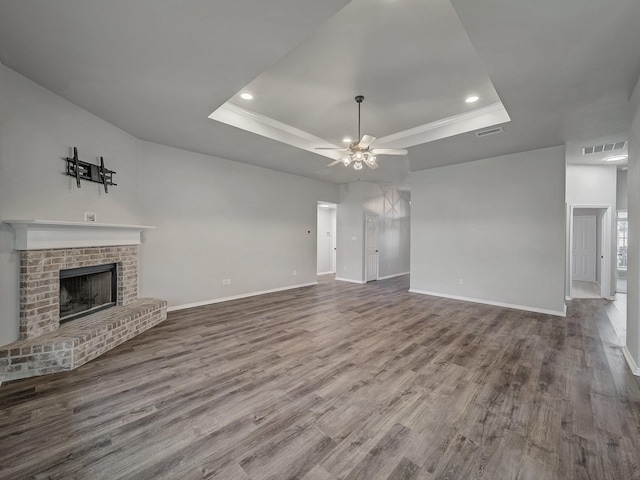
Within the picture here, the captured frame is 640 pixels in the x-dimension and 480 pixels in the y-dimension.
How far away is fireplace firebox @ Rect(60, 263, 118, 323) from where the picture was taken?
3396mm

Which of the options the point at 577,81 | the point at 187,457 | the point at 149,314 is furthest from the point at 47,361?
the point at 577,81

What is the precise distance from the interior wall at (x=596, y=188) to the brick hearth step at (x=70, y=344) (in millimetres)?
9172

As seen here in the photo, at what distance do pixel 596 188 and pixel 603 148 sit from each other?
69.5 inches

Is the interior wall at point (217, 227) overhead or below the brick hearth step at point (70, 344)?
overhead

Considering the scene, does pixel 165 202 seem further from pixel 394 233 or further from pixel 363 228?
pixel 394 233

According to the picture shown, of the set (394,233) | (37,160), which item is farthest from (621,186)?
(37,160)

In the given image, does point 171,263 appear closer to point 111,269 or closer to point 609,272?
point 111,269

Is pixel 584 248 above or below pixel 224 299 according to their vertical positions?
above

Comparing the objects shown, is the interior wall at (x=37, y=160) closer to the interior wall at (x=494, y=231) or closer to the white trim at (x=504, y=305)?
the interior wall at (x=494, y=231)

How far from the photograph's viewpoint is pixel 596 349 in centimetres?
341

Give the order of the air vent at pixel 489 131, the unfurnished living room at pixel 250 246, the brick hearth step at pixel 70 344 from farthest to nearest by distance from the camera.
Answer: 1. the air vent at pixel 489 131
2. the brick hearth step at pixel 70 344
3. the unfurnished living room at pixel 250 246

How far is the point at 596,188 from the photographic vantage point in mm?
6242

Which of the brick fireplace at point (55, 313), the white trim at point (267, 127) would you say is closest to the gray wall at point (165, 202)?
the brick fireplace at point (55, 313)

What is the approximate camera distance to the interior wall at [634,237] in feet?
9.31
